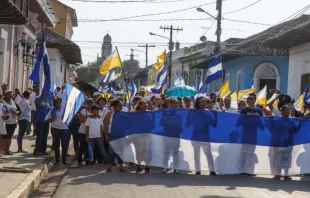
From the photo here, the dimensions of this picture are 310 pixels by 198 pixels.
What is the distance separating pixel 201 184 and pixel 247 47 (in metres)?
23.1

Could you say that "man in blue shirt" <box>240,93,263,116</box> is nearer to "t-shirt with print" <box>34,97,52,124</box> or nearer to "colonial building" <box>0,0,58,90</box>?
"t-shirt with print" <box>34,97,52,124</box>

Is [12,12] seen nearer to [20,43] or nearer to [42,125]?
[42,125]

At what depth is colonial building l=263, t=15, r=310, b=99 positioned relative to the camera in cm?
2202

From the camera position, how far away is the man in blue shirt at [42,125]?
13.0 metres

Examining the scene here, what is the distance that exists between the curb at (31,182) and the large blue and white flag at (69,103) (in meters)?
1.11

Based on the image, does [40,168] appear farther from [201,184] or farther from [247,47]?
[247,47]

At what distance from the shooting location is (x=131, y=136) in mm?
11875

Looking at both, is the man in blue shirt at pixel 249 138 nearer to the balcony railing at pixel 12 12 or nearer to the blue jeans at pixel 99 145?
the blue jeans at pixel 99 145

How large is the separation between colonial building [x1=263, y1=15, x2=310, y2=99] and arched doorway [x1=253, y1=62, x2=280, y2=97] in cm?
579

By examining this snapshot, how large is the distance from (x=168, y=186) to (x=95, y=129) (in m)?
2.60

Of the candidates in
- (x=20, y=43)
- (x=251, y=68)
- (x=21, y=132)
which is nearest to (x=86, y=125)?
(x=21, y=132)

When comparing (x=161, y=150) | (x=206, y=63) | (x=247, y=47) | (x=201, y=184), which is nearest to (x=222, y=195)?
(x=201, y=184)

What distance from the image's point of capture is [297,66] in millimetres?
24812

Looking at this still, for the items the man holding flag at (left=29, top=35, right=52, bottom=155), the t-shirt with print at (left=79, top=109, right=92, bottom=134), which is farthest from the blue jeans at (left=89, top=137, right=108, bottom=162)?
the man holding flag at (left=29, top=35, right=52, bottom=155)
